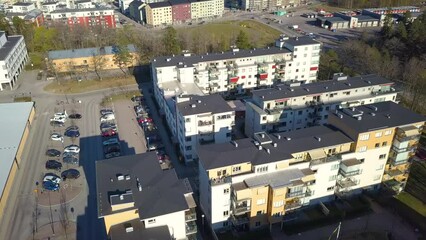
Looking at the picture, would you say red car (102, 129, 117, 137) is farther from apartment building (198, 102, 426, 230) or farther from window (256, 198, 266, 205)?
window (256, 198, 266, 205)

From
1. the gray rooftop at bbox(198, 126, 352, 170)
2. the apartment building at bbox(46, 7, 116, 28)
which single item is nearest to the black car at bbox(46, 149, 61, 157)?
the gray rooftop at bbox(198, 126, 352, 170)

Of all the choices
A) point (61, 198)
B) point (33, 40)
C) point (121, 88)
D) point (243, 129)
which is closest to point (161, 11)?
point (33, 40)

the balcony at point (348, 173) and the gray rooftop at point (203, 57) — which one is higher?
the gray rooftop at point (203, 57)

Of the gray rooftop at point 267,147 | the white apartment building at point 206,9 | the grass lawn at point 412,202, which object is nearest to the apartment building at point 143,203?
the gray rooftop at point 267,147

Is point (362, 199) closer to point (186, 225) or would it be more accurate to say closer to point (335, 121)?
point (335, 121)

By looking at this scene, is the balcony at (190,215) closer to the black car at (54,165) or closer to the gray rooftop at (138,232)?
the gray rooftop at (138,232)

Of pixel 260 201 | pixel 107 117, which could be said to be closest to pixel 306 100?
pixel 260 201
